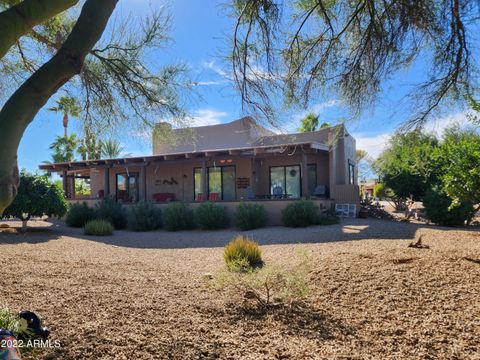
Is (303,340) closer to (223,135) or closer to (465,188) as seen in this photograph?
(465,188)

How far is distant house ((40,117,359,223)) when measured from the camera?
17.5 metres

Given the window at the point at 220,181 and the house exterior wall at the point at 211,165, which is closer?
the house exterior wall at the point at 211,165

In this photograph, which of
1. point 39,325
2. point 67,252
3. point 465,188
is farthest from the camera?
point 67,252

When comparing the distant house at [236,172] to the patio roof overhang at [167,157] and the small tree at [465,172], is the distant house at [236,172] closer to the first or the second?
the patio roof overhang at [167,157]

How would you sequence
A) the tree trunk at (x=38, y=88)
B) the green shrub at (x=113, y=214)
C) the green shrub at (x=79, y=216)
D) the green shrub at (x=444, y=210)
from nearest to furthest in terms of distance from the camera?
Result: 1. the tree trunk at (x=38, y=88)
2. the green shrub at (x=444, y=210)
3. the green shrub at (x=113, y=214)
4. the green shrub at (x=79, y=216)

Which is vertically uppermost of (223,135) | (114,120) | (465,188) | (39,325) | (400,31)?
(223,135)

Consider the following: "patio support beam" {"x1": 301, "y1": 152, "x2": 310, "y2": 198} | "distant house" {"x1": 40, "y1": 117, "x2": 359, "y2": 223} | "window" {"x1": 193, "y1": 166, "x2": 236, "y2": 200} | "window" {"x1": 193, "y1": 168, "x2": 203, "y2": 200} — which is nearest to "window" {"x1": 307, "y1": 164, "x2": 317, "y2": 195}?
"distant house" {"x1": 40, "y1": 117, "x2": 359, "y2": 223}

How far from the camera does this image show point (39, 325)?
330 cm

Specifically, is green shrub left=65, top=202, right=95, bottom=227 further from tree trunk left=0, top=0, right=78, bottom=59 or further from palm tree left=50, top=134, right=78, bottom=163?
palm tree left=50, top=134, right=78, bottom=163

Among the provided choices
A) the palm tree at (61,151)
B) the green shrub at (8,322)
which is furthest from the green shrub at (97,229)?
the palm tree at (61,151)

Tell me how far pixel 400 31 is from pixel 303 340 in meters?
4.09

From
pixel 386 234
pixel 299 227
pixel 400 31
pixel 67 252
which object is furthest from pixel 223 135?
pixel 400 31

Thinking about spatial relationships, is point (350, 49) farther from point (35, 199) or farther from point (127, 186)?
point (127, 186)

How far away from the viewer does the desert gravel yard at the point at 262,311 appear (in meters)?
3.23
